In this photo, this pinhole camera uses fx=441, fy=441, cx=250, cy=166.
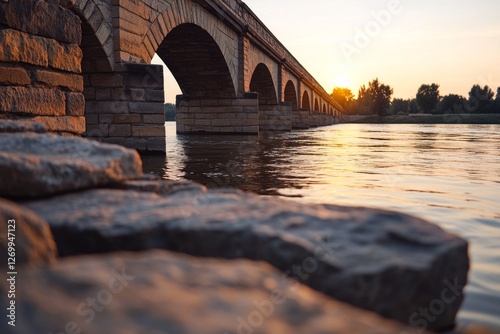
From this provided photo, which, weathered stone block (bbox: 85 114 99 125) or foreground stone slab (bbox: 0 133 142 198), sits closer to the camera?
foreground stone slab (bbox: 0 133 142 198)

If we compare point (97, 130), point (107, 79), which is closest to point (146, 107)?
point (107, 79)

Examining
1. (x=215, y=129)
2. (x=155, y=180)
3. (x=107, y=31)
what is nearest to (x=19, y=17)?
(x=107, y=31)

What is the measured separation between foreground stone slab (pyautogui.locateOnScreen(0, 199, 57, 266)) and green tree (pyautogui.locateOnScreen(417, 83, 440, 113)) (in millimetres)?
80044

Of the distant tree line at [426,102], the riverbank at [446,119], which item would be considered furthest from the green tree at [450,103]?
the riverbank at [446,119]

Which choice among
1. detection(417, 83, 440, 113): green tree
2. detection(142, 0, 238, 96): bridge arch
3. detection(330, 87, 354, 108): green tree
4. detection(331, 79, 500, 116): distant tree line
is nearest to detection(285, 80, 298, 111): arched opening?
detection(142, 0, 238, 96): bridge arch

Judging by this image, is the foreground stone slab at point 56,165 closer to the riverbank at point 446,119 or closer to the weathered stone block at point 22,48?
the weathered stone block at point 22,48

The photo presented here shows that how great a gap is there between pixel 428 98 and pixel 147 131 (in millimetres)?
76324

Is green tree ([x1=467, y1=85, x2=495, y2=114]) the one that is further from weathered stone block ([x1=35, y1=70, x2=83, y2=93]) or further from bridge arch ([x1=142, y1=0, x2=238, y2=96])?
weathered stone block ([x1=35, y1=70, x2=83, y2=93])

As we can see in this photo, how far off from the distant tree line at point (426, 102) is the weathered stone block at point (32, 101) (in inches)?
2483

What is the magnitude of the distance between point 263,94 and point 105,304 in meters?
22.9

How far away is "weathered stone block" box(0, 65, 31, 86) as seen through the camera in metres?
4.21

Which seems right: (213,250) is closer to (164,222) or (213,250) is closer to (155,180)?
(164,222)

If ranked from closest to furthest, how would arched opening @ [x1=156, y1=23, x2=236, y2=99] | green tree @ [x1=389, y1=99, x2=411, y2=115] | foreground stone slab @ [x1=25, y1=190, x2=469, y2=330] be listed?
foreground stone slab @ [x1=25, y1=190, x2=469, y2=330] → arched opening @ [x1=156, y1=23, x2=236, y2=99] → green tree @ [x1=389, y1=99, x2=411, y2=115]

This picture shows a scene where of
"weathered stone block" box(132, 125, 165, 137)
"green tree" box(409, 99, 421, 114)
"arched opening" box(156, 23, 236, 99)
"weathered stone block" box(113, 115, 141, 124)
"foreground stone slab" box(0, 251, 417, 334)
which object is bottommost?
"foreground stone slab" box(0, 251, 417, 334)
